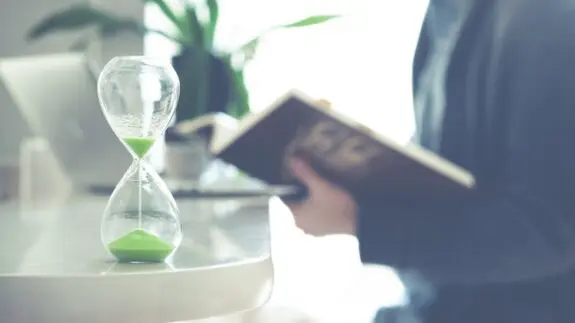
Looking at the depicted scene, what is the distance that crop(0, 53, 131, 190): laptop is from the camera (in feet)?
3.79

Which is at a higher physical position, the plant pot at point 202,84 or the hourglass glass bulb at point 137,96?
the hourglass glass bulb at point 137,96

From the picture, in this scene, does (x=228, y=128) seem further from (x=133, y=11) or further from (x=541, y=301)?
(x=133, y=11)

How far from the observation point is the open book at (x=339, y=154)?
2.25 ft

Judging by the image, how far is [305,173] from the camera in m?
0.88

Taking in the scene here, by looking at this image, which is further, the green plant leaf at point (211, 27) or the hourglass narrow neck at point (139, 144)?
the green plant leaf at point (211, 27)

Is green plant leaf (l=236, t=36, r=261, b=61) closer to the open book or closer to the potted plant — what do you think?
the potted plant

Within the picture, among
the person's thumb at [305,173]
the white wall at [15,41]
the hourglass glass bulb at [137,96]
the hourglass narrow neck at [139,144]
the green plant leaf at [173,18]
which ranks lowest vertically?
the white wall at [15,41]

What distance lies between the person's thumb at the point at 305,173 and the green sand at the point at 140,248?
0.42m

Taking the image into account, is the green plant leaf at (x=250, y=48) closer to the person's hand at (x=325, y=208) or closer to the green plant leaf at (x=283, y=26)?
the green plant leaf at (x=283, y=26)

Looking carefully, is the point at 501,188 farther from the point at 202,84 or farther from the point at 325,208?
the point at 202,84

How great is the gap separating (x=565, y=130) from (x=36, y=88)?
0.79 meters

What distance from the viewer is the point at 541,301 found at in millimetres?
752

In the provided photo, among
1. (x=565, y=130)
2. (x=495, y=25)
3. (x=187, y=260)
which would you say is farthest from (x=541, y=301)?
(x=187, y=260)

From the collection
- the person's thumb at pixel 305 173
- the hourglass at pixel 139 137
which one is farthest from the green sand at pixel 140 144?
the person's thumb at pixel 305 173
